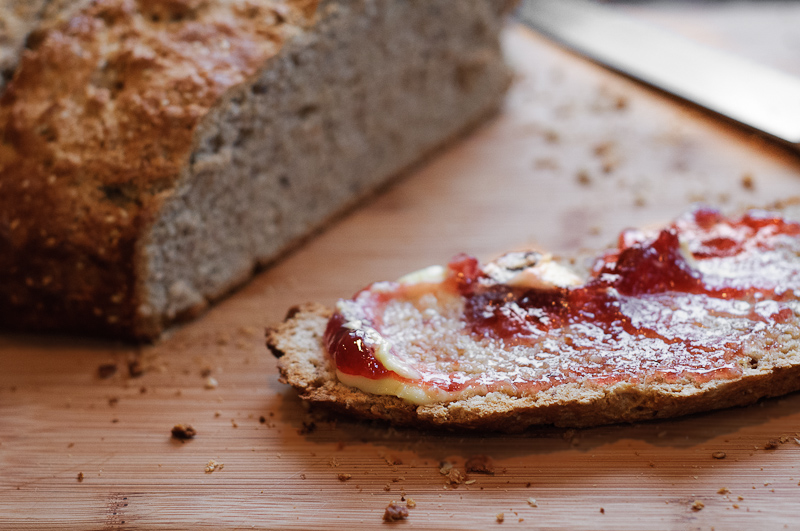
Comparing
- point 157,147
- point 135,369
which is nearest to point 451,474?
point 135,369

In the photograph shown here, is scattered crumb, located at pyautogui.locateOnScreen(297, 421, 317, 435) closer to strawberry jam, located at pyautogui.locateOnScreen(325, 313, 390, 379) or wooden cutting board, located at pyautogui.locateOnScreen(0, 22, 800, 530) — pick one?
wooden cutting board, located at pyautogui.locateOnScreen(0, 22, 800, 530)

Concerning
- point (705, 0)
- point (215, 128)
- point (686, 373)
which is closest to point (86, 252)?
point (215, 128)

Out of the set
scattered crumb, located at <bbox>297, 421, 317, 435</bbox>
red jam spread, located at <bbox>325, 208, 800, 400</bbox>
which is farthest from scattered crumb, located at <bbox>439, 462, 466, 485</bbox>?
scattered crumb, located at <bbox>297, 421, 317, 435</bbox>

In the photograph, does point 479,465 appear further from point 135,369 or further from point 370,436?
point 135,369

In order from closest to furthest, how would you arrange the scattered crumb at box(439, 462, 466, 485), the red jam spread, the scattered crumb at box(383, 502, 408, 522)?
the scattered crumb at box(383, 502, 408, 522), the scattered crumb at box(439, 462, 466, 485), the red jam spread

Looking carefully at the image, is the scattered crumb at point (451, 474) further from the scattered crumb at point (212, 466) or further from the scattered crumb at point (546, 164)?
the scattered crumb at point (546, 164)

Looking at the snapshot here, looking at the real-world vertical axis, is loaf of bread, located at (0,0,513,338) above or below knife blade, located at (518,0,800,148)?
below
